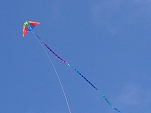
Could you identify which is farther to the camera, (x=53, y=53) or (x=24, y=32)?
(x=24, y=32)

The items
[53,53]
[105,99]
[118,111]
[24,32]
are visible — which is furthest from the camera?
[24,32]

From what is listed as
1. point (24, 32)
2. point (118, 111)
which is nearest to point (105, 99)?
point (118, 111)

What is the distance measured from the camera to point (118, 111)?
2677 cm

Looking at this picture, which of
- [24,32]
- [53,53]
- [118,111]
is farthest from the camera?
[24,32]

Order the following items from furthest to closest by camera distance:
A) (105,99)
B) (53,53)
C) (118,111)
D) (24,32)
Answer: (24,32), (53,53), (105,99), (118,111)

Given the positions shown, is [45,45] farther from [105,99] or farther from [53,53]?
[105,99]

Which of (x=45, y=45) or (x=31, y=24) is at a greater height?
(x=31, y=24)

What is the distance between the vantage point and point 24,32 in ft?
111

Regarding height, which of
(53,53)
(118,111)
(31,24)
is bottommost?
(118,111)

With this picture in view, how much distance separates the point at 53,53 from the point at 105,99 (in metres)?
6.49

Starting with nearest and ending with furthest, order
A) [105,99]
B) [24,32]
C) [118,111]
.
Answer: [118,111], [105,99], [24,32]

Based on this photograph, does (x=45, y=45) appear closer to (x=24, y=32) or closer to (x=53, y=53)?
(x=53, y=53)

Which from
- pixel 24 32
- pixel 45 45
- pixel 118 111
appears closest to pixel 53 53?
pixel 45 45

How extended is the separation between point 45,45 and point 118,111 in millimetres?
9605
